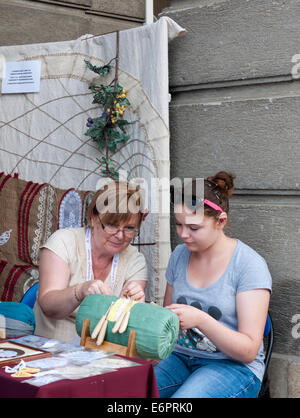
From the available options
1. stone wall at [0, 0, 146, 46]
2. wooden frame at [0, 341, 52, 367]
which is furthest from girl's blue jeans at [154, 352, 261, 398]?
stone wall at [0, 0, 146, 46]

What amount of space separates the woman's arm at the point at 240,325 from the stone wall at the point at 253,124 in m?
0.58

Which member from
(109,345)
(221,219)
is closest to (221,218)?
(221,219)

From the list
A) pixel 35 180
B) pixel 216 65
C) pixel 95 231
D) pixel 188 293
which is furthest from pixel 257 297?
pixel 35 180

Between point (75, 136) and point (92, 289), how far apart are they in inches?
55.6

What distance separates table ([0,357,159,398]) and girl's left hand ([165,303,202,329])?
349 mm

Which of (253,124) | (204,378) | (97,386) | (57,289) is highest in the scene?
(253,124)

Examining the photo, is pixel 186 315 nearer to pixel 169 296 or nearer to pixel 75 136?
pixel 169 296

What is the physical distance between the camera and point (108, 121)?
123 inches

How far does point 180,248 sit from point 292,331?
675 mm

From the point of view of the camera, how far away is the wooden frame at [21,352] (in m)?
1.62

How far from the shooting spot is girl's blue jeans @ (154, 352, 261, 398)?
202 centimetres

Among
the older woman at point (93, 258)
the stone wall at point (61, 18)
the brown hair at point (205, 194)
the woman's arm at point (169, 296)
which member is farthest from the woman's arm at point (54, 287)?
the stone wall at point (61, 18)

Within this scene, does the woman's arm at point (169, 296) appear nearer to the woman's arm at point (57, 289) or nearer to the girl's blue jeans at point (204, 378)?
the girl's blue jeans at point (204, 378)

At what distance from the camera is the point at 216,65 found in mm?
2898
